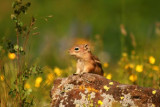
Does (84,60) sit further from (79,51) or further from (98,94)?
(98,94)

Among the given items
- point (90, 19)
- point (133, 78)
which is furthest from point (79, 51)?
point (90, 19)

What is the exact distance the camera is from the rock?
12.3 feet

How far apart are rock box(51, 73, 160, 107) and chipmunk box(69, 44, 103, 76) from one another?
586 mm

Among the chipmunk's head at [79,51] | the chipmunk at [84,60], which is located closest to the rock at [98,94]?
the chipmunk at [84,60]

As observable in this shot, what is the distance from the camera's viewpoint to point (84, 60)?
4.78 metres

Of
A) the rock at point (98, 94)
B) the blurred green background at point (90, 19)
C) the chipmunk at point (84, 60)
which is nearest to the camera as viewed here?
the rock at point (98, 94)

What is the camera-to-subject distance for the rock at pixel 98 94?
3.75m

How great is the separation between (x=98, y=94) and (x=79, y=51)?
110 cm

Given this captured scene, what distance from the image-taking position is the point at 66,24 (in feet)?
40.1

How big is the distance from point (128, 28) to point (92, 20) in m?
2.05

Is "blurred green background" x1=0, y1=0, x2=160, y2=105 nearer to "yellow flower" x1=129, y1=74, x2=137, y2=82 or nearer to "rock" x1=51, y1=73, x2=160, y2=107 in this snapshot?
"yellow flower" x1=129, y1=74, x2=137, y2=82

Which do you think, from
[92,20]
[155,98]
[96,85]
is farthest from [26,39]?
[92,20]

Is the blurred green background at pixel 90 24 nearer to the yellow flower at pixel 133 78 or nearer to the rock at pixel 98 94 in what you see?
the yellow flower at pixel 133 78

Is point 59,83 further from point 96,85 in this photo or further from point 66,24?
point 66,24
